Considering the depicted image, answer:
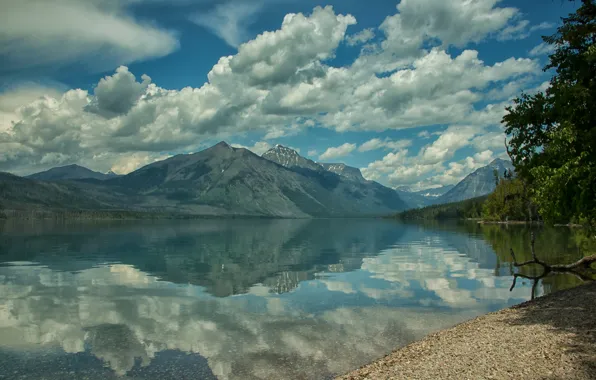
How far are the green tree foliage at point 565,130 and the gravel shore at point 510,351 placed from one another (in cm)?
725

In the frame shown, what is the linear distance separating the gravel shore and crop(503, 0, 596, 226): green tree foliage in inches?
285

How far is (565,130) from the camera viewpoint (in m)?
27.7

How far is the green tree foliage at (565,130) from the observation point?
2736 centimetres

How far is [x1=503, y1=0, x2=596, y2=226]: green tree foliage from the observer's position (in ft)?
89.8

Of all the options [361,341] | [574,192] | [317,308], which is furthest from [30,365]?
[574,192]

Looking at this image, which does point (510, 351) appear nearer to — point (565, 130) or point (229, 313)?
point (565, 130)

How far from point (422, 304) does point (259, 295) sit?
18336 mm

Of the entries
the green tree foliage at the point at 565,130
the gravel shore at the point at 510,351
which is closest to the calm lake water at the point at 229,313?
the gravel shore at the point at 510,351

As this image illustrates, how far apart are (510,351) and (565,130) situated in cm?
1547

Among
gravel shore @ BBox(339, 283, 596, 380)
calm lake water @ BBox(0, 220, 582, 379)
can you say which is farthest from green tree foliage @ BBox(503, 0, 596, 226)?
calm lake water @ BBox(0, 220, 582, 379)

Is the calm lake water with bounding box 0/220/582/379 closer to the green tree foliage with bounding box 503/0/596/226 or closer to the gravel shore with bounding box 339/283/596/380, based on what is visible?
the gravel shore with bounding box 339/283/596/380

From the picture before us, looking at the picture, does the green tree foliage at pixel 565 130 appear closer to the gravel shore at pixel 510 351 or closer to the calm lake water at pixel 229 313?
the gravel shore at pixel 510 351

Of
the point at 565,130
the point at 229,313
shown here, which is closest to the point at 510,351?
the point at 565,130

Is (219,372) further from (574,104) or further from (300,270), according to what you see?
(300,270)
